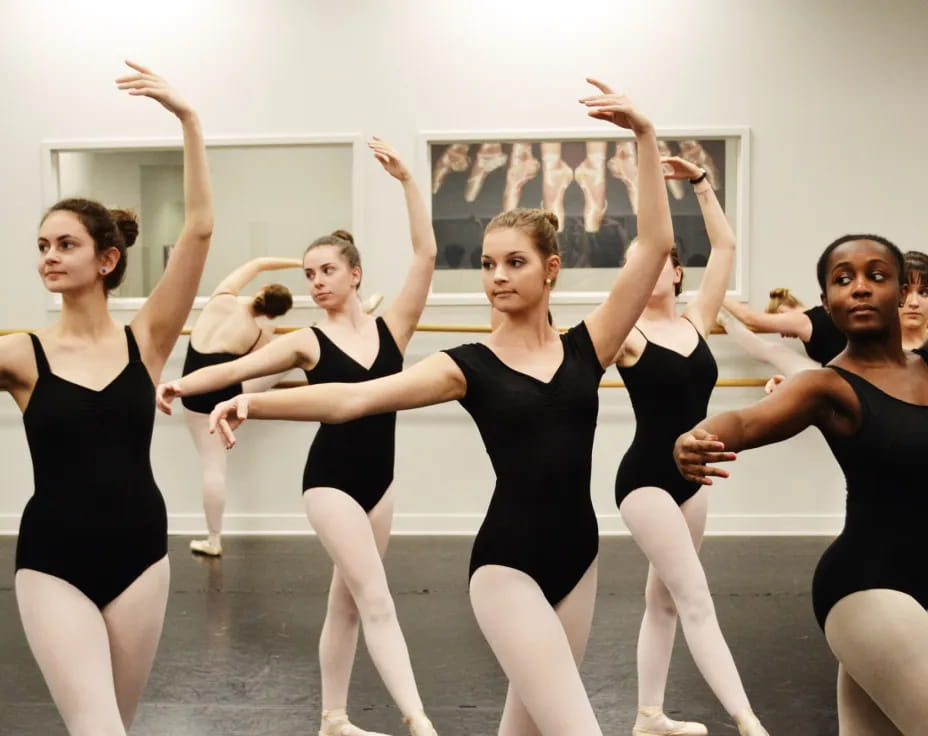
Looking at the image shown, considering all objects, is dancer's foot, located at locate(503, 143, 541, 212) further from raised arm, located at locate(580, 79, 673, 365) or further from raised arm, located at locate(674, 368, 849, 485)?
raised arm, located at locate(674, 368, 849, 485)

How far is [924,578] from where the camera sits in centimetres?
183

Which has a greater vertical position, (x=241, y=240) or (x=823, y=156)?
(x=823, y=156)

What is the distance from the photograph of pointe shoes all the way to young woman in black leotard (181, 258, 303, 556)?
1101 millimetres

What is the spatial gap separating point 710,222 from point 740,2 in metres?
3.52

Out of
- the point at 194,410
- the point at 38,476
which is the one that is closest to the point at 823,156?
the point at 194,410

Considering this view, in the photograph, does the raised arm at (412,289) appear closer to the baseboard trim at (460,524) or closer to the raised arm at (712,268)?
the raised arm at (712,268)

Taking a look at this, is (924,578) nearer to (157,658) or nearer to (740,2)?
(157,658)

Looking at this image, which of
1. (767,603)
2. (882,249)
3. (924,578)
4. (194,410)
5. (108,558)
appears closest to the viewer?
(924,578)

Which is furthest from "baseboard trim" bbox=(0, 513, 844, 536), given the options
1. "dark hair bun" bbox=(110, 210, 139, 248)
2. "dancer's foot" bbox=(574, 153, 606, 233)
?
"dark hair bun" bbox=(110, 210, 139, 248)

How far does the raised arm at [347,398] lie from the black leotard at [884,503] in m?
0.80

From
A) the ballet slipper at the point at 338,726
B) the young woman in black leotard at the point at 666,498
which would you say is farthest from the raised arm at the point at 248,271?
the ballet slipper at the point at 338,726

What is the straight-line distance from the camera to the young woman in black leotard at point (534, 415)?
212 centimetres

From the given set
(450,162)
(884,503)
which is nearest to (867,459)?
(884,503)

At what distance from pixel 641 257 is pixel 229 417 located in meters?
0.96
